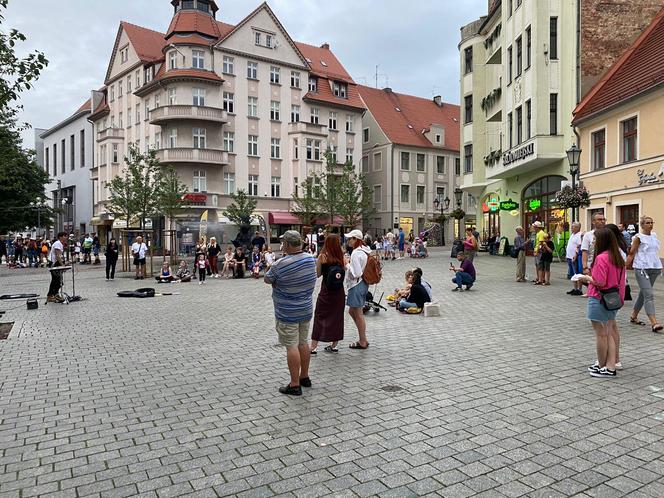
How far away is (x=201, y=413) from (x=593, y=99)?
2349 cm

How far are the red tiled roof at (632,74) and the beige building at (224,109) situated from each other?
90.7ft

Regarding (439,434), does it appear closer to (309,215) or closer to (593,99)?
(593,99)

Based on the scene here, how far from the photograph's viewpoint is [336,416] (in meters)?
4.97

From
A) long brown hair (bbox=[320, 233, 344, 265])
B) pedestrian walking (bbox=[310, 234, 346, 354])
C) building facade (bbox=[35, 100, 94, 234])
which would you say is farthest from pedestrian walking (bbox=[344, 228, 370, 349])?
building facade (bbox=[35, 100, 94, 234])

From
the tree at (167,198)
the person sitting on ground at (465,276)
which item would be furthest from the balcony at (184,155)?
the person sitting on ground at (465,276)

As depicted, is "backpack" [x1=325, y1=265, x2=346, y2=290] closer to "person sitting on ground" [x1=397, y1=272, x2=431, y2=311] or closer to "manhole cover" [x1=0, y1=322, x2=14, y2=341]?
"person sitting on ground" [x1=397, y1=272, x2=431, y2=311]

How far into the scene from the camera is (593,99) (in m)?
23.1

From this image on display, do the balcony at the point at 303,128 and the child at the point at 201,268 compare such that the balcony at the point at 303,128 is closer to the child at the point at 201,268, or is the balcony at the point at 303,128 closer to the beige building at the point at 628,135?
the beige building at the point at 628,135

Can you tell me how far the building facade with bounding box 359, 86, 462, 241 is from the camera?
5619 centimetres

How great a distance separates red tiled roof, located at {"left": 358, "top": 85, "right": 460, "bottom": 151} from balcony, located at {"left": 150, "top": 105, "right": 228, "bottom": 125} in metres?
20.3

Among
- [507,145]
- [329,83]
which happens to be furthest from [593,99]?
[329,83]

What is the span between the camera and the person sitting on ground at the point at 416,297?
446 inches

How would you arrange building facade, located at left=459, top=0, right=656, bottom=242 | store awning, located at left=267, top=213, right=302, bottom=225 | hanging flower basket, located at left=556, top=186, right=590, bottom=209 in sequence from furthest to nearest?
→ store awning, located at left=267, top=213, right=302, bottom=225 < building facade, located at left=459, top=0, right=656, bottom=242 < hanging flower basket, located at left=556, top=186, right=590, bottom=209

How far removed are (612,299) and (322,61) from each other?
175ft
